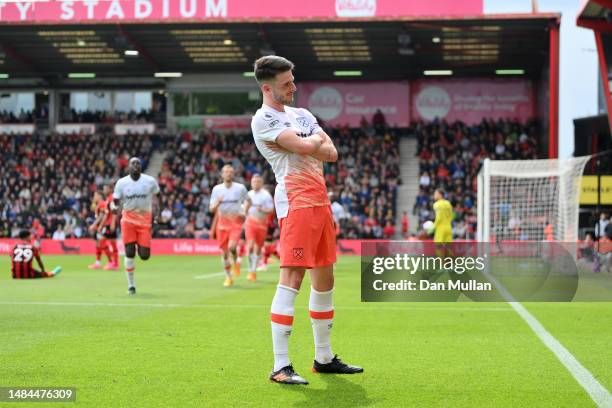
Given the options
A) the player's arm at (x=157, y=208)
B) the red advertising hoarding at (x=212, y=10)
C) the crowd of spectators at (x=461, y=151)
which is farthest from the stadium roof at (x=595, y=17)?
the player's arm at (x=157, y=208)

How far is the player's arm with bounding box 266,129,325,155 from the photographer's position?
6.11m

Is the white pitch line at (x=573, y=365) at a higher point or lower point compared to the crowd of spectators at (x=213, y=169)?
lower

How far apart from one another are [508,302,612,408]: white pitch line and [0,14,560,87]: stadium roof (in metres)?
26.5

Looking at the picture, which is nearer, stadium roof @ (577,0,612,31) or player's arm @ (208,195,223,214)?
player's arm @ (208,195,223,214)

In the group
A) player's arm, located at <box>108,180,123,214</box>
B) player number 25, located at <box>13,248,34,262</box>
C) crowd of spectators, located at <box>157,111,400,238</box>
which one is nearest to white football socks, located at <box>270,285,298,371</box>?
player's arm, located at <box>108,180,123,214</box>

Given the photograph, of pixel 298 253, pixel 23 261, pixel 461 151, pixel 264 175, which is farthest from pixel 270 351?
pixel 461 151

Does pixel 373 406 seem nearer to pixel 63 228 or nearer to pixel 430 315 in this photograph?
A: pixel 430 315

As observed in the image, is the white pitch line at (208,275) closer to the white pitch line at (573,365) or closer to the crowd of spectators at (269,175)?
the white pitch line at (573,365)

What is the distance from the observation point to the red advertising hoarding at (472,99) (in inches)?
1672

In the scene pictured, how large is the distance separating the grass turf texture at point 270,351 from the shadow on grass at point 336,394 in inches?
0.5

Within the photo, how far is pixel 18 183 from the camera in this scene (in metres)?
41.5

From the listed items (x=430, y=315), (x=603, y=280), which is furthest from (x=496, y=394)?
(x=603, y=280)

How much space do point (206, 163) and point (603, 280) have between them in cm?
2742

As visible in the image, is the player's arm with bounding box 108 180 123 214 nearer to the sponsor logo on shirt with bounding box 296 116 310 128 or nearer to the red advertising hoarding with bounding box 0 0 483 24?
the sponsor logo on shirt with bounding box 296 116 310 128
